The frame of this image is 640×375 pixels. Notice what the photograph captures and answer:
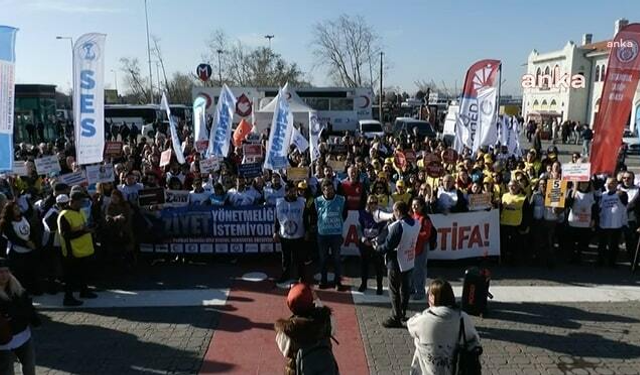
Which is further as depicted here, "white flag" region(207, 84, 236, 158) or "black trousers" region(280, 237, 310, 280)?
"white flag" region(207, 84, 236, 158)

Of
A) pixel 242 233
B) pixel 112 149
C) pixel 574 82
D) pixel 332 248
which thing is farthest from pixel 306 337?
pixel 574 82

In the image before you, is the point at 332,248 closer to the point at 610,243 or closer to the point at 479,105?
the point at 610,243

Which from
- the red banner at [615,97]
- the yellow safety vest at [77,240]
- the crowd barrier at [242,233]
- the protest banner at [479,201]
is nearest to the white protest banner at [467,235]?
the crowd barrier at [242,233]

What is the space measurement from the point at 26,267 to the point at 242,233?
359cm

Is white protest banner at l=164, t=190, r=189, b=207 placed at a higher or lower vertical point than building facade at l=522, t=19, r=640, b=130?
lower

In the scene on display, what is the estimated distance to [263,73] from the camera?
7206 centimetres

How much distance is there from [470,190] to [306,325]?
24.0ft

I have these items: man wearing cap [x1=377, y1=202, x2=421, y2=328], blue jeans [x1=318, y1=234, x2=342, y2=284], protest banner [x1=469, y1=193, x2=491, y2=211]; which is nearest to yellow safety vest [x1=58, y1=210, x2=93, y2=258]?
blue jeans [x1=318, y1=234, x2=342, y2=284]

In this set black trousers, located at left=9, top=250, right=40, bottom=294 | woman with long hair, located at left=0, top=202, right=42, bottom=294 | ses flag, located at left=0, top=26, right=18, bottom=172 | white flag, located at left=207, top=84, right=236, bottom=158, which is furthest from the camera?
white flag, located at left=207, top=84, right=236, bottom=158

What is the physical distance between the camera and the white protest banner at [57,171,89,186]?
32.0 ft

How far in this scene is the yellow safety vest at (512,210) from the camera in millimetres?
9492

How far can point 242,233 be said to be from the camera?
9789 mm

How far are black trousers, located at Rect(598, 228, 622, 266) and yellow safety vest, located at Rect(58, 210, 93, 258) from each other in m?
8.71

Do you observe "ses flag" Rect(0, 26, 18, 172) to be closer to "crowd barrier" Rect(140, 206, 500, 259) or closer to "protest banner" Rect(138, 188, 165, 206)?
"protest banner" Rect(138, 188, 165, 206)
